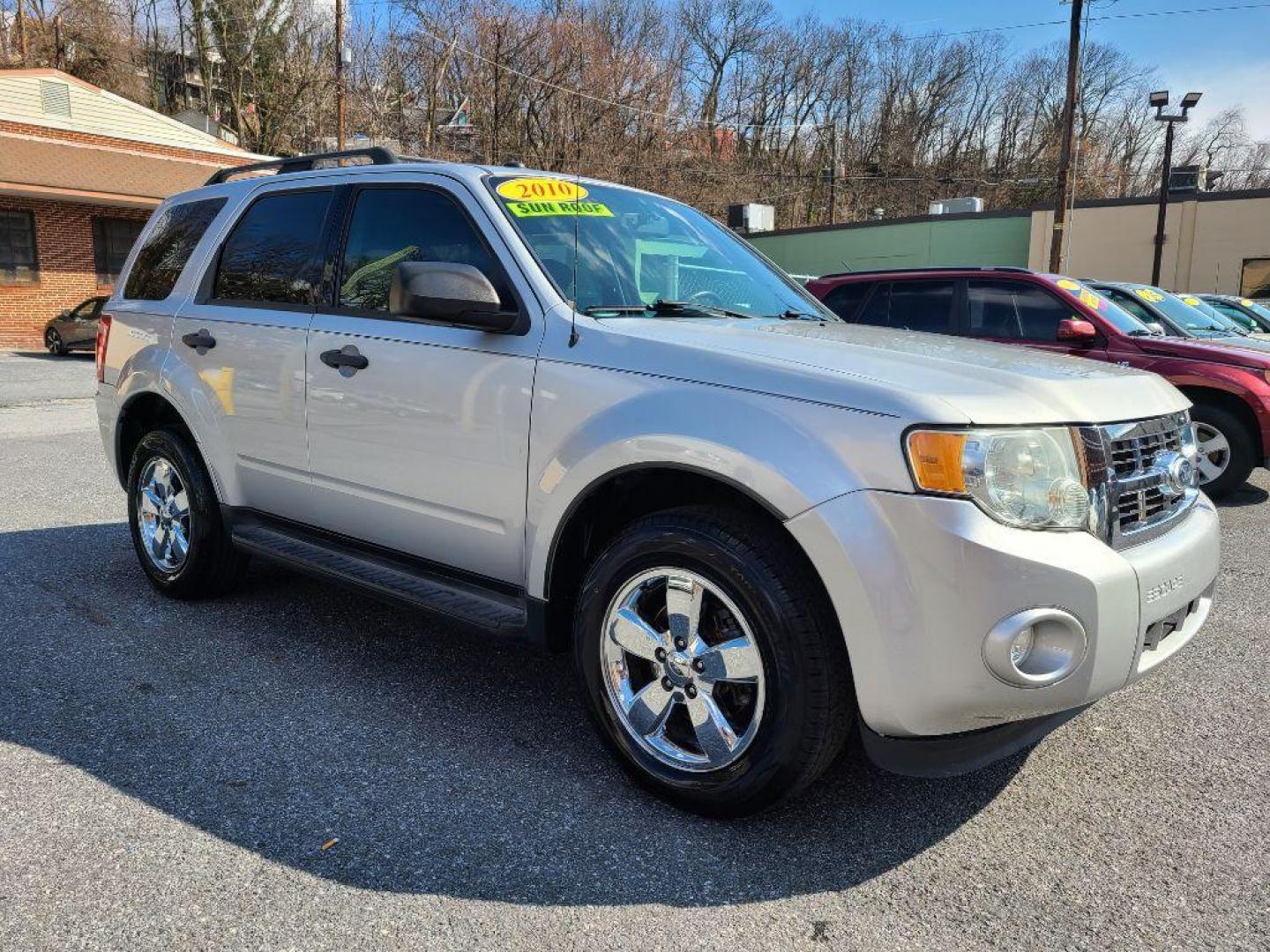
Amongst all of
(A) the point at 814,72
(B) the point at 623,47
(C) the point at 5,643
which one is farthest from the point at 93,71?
(C) the point at 5,643

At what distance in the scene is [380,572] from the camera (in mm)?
3598

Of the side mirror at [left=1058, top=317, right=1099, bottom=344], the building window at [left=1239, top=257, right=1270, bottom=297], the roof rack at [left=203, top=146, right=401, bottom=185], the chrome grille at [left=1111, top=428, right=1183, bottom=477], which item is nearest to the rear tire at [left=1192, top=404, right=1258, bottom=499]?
the side mirror at [left=1058, top=317, right=1099, bottom=344]

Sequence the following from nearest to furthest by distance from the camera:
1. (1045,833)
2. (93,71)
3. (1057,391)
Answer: (1057,391) < (1045,833) < (93,71)

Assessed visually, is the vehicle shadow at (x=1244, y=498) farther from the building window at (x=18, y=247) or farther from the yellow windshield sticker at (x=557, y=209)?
the building window at (x=18, y=247)

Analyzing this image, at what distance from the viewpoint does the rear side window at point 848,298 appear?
9.15 meters

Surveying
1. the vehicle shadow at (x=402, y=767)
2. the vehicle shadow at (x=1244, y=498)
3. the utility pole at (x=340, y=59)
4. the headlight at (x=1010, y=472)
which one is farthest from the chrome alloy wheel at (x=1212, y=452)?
the utility pole at (x=340, y=59)

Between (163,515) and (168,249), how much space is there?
4.35 ft

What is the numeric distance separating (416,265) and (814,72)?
216 feet

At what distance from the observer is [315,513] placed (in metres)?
3.95

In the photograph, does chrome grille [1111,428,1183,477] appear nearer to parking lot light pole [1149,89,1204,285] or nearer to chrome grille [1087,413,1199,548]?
chrome grille [1087,413,1199,548]

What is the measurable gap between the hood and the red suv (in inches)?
199

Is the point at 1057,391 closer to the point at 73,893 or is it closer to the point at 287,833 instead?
the point at 287,833

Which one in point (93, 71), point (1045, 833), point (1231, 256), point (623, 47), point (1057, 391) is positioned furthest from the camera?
point (623, 47)

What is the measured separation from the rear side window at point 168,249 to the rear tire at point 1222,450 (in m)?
7.19
